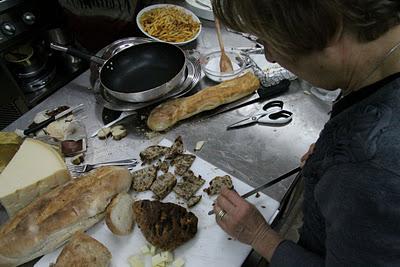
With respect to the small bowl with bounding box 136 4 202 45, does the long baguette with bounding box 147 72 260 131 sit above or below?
below

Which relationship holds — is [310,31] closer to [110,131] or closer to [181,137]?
[181,137]

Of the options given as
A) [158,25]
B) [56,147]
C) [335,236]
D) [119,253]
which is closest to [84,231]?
[119,253]

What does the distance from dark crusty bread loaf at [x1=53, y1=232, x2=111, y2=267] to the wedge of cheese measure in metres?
0.18

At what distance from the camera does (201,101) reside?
1021mm

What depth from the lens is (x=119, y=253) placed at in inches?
30.4

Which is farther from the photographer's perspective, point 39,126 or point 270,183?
point 39,126

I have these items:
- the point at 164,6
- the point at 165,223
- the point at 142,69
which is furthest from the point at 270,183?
the point at 164,6

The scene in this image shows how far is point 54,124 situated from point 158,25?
0.53 m

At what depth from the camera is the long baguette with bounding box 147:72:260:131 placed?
100 centimetres

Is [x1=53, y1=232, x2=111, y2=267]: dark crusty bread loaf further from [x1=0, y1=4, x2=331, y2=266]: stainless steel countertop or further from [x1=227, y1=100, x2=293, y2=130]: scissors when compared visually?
[x1=227, y1=100, x2=293, y2=130]: scissors

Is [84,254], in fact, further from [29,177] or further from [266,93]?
[266,93]

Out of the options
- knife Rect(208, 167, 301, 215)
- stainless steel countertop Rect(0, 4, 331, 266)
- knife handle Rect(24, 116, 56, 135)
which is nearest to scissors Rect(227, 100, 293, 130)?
stainless steel countertop Rect(0, 4, 331, 266)

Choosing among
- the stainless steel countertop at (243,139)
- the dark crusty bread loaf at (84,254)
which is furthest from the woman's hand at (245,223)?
the dark crusty bread loaf at (84,254)

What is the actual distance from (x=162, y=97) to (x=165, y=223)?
1.36ft
